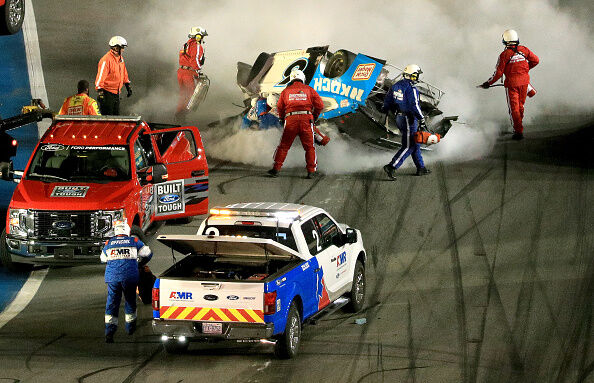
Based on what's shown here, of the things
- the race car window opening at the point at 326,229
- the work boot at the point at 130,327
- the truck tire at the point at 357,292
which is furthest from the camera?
the truck tire at the point at 357,292

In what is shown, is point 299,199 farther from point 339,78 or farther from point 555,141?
point 555,141

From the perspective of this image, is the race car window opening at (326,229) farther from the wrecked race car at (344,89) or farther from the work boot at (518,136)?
the work boot at (518,136)

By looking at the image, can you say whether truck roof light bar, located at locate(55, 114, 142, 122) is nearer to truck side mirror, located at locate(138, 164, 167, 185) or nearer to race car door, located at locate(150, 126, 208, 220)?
race car door, located at locate(150, 126, 208, 220)

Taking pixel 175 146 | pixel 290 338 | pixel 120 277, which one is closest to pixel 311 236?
pixel 290 338

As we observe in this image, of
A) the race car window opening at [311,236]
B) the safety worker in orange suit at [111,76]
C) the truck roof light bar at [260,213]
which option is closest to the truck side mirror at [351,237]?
the race car window opening at [311,236]

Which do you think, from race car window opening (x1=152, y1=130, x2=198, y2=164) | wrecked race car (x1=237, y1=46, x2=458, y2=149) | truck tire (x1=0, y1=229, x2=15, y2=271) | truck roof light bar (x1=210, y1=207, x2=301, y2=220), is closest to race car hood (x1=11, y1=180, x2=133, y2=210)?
truck tire (x1=0, y1=229, x2=15, y2=271)

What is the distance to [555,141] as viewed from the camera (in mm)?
18984

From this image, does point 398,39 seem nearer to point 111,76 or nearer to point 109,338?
point 111,76

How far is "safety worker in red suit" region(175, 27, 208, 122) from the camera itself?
65.3ft

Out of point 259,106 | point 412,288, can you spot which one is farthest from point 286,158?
point 412,288

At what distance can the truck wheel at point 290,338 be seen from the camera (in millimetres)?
9961

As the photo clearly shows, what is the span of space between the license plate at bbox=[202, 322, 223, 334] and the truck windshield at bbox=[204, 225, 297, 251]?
Answer: 1.38 m

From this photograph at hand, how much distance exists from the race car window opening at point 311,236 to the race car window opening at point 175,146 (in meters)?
4.07

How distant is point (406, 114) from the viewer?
55.3ft
